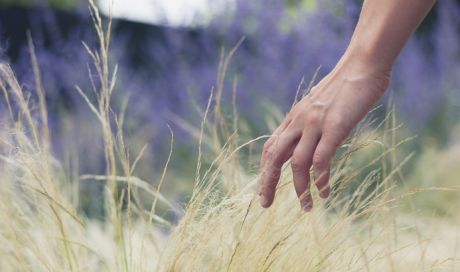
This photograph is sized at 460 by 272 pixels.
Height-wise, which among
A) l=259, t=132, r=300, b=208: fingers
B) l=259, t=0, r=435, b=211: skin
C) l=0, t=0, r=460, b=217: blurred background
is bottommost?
l=0, t=0, r=460, b=217: blurred background

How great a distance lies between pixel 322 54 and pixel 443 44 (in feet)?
Result: 2.47

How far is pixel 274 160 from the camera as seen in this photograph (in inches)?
51.7

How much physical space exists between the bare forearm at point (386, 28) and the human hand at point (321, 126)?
2cm

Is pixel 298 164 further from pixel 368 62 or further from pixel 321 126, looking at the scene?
pixel 368 62

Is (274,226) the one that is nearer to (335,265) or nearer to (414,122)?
(335,265)

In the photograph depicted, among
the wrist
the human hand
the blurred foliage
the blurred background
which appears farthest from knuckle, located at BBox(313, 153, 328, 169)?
the blurred foliage

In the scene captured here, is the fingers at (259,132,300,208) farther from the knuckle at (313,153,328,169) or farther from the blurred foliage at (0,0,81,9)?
the blurred foliage at (0,0,81,9)

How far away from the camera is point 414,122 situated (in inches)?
180

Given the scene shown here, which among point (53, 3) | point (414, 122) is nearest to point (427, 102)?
point (414, 122)

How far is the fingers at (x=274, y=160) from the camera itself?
1.31 metres

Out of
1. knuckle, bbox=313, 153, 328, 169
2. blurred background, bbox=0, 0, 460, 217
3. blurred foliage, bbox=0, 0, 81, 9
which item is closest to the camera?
knuckle, bbox=313, 153, 328, 169

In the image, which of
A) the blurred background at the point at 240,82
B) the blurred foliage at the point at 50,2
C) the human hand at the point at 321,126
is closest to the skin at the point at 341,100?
the human hand at the point at 321,126

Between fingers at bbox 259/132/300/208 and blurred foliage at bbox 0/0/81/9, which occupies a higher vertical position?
fingers at bbox 259/132/300/208

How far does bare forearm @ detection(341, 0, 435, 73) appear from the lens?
4.35 feet
